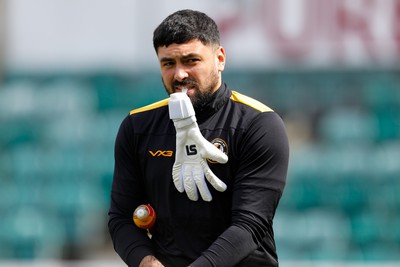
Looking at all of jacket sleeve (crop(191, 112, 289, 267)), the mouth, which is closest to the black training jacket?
jacket sleeve (crop(191, 112, 289, 267))

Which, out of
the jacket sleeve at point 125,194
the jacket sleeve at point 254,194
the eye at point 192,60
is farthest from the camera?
the jacket sleeve at point 125,194

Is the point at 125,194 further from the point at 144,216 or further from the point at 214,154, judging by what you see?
the point at 214,154

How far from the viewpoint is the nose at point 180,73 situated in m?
3.57

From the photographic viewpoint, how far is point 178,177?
360 centimetres

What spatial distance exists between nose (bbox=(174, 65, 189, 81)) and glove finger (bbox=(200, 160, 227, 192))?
334mm

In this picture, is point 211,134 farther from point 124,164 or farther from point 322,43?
point 322,43

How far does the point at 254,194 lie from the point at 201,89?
44 centimetres

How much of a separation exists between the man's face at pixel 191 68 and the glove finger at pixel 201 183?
25 centimetres

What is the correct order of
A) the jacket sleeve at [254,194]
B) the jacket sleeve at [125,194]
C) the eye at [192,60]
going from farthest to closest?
the jacket sleeve at [125,194] → the eye at [192,60] → the jacket sleeve at [254,194]

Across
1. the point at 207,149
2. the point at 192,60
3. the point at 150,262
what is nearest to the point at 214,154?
the point at 207,149

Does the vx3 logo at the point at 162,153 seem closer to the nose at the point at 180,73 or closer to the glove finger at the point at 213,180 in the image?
the glove finger at the point at 213,180

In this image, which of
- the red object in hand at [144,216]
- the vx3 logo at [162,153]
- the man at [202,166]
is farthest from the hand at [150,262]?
the vx3 logo at [162,153]

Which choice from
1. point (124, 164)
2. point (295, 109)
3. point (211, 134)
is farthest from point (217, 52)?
point (295, 109)

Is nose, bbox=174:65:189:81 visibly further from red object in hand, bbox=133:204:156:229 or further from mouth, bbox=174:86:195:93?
red object in hand, bbox=133:204:156:229
